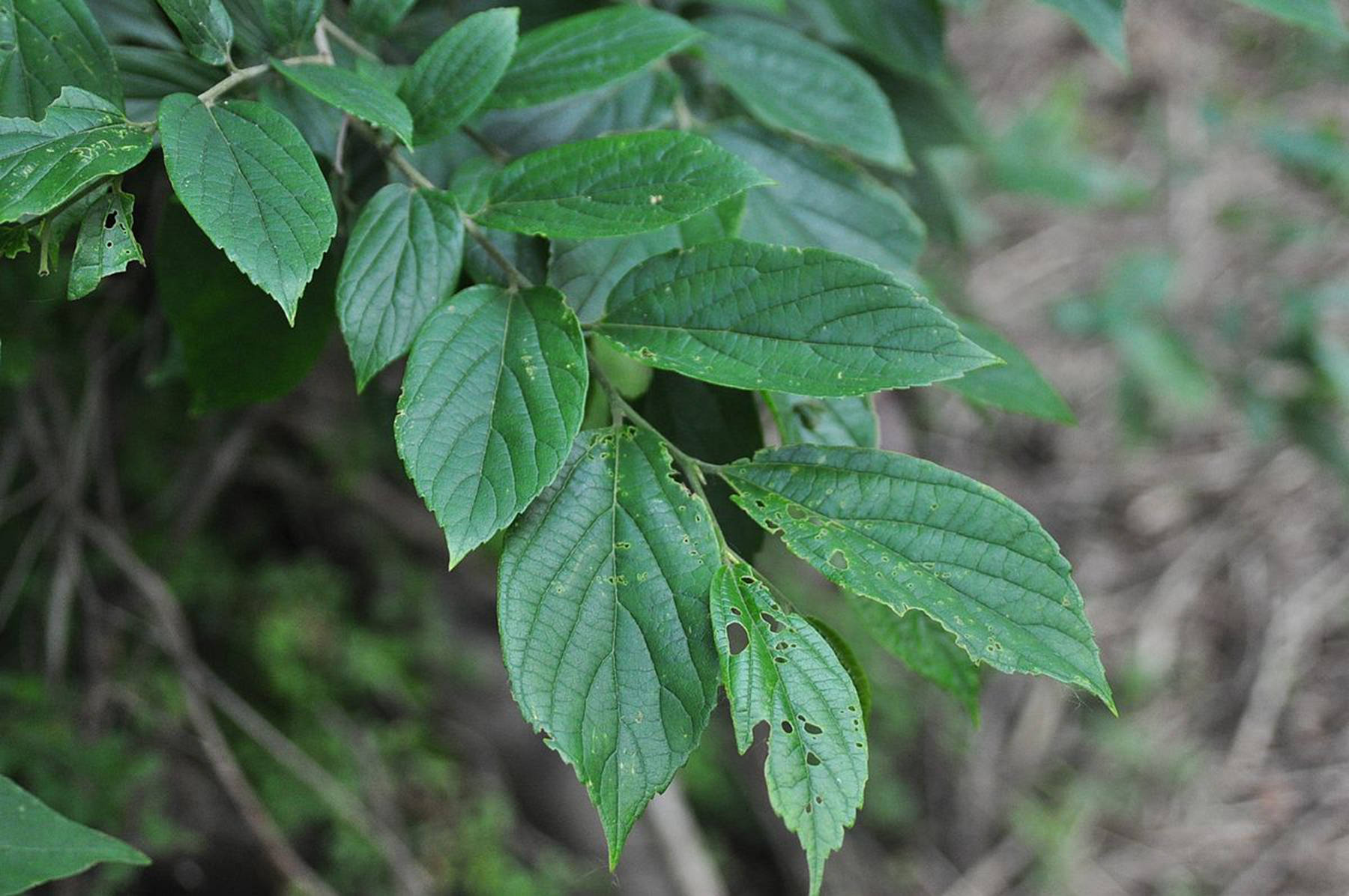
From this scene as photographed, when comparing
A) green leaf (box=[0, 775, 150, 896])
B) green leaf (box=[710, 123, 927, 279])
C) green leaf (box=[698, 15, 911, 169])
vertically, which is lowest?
green leaf (box=[0, 775, 150, 896])

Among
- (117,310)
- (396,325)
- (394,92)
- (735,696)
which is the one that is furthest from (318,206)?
(117,310)

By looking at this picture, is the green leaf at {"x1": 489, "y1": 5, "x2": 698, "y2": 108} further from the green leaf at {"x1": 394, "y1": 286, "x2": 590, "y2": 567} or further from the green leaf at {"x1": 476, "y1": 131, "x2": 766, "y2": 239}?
the green leaf at {"x1": 394, "y1": 286, "x2": 590, "y2": 567}

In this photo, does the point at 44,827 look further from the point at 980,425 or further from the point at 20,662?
the point at 980,425

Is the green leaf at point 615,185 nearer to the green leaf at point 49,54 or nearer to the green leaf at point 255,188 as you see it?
the green leaf at point 255,188

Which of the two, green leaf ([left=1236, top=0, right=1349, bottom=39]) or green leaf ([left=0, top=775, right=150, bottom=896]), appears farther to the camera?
green leaf ([left=1236, top=0, right=1349, bottom=39])

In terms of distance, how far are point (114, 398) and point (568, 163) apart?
1.18 metres

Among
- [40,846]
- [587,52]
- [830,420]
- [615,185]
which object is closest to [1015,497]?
[830,420]

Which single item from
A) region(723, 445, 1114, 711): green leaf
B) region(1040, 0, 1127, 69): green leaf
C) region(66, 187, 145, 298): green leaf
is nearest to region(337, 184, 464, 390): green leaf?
region(66, 187, 145, 298): green leaf

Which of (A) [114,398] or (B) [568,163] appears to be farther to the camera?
(A) [114,398]

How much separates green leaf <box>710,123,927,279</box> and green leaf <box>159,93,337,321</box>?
1.84ft

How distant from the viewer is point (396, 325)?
788 mm

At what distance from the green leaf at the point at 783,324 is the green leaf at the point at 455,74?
0.67ft

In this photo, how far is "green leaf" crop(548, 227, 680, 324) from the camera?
88cm

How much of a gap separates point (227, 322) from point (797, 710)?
0.63 metres
